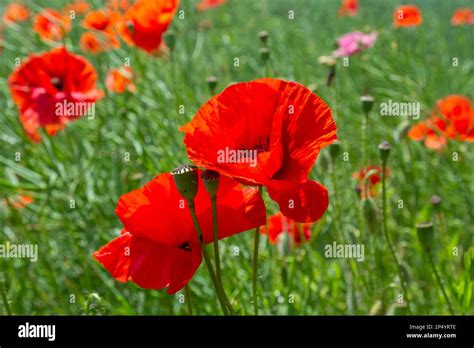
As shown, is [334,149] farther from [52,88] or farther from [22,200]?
[22,200]

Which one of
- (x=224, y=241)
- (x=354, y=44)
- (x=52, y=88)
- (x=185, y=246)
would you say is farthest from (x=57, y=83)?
(x=185, y=246)

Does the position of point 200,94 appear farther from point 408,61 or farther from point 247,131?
point 247,131

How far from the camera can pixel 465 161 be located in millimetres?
1324

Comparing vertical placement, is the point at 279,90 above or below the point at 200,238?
above

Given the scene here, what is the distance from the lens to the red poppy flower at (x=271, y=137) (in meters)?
0.55

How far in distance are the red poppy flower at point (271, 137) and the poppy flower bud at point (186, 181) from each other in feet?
0.04

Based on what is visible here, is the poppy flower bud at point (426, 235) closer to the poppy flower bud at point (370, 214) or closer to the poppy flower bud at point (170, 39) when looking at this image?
the poppy flower bud at point (370, 214)

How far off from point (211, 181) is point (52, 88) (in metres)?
0.72

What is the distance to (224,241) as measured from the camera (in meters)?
1.01

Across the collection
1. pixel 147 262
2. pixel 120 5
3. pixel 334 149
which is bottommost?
pixel 147 262

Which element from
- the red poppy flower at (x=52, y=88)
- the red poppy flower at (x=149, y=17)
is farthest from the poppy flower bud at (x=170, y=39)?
the red poppy flower at (x=52, y=88)
